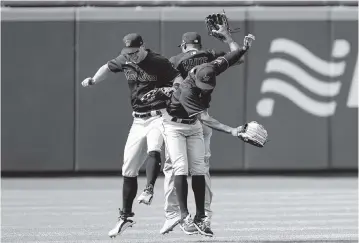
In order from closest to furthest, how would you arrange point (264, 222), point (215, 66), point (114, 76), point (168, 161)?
1. point (215, 66)
2. point (168, 161)
3. point (264, 222)
4. point (114, 76)

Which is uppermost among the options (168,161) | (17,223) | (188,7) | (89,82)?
(188,7)

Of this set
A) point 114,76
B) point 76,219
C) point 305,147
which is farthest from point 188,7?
point 76,219

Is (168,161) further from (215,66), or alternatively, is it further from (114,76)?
(114,76)

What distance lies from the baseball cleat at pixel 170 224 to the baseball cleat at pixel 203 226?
0.31 m

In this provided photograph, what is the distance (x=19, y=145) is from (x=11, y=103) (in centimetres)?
78

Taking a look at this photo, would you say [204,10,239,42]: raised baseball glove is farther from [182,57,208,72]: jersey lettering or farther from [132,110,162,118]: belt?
[132,110,162,118]: belt

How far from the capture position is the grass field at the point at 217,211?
31.3ft

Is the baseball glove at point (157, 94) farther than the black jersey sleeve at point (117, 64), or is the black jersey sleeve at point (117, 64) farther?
the black jersey sleeve at point (117, 64)

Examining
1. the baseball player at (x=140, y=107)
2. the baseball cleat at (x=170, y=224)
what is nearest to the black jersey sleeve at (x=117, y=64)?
the baseball player at (x=140, y=107)

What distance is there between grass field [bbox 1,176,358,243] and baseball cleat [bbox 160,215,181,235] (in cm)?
9

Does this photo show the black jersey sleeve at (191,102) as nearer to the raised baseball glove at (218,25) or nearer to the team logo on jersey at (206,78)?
the team logo on jersey at (206,78)

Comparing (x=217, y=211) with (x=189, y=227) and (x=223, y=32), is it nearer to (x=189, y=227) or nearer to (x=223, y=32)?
(x=189, y=227)

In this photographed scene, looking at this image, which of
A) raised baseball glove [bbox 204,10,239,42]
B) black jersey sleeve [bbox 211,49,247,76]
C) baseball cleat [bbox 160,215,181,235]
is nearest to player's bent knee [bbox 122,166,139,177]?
baseball cleat [bbox 160,215,181,235]

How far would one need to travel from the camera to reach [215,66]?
9078 millimetres
